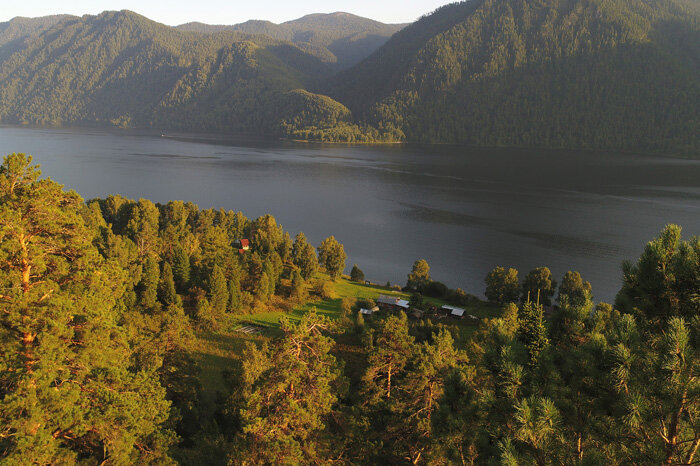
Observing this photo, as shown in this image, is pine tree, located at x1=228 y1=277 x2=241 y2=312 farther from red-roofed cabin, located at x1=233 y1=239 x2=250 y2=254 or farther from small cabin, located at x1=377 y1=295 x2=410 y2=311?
red-roofed cabin, located at x1=233 y1=239 x2=250 y2=254

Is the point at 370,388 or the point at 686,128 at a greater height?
the point at 686,128

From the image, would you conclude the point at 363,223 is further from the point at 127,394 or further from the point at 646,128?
the point at 646,128

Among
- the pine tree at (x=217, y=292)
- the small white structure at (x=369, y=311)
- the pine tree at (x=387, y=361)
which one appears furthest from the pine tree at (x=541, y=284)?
the pine tree at (x=387, y=361)

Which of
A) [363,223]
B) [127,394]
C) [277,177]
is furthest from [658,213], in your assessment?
[127,394]

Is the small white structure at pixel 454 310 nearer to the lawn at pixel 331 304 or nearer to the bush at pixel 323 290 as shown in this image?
the lawn at pixel 331 304

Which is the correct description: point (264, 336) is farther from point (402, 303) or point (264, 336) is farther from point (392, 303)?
point (402, 303)
